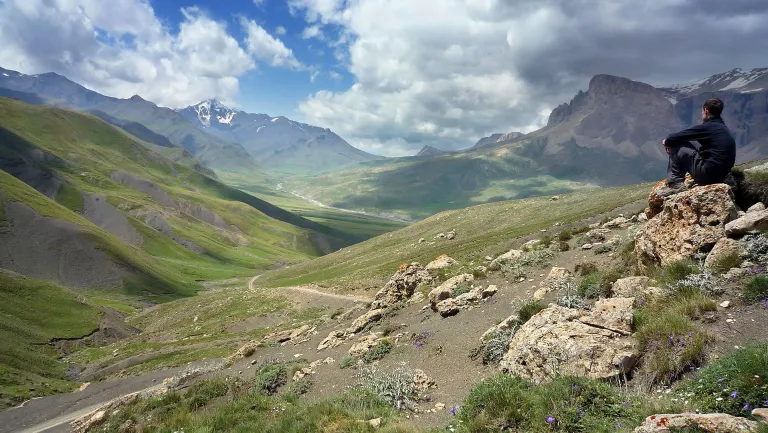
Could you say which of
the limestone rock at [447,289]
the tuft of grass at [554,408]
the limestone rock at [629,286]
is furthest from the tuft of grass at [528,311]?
the limestone rock at [447,289]

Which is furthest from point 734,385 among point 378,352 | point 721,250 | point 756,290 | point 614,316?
point 378,352

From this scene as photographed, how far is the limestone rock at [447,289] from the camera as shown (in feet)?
70.2

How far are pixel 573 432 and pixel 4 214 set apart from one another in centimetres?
16443

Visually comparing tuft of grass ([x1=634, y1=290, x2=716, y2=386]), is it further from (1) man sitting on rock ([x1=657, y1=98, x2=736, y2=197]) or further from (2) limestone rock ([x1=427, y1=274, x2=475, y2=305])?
(2) limestone rock ([x1=427, y1=274, x2=475, y2=305])

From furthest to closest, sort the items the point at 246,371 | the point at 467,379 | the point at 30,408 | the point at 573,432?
the point at 30,408
the point at 246,371
the point at 467,379
the point at 573,432

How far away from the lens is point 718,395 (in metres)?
5.61

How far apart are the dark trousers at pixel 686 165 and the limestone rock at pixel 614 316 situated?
5.28 meters

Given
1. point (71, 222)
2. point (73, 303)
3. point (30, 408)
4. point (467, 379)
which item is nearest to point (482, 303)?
point (467, 379)

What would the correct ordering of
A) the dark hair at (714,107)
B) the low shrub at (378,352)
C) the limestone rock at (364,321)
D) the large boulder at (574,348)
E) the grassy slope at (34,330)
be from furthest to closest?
the grassy slope at (34,330)
the limestone rock at (364,321)
the low shrub at (378,352)
the dark hair at (714,107)
the large boulder at (574,348)

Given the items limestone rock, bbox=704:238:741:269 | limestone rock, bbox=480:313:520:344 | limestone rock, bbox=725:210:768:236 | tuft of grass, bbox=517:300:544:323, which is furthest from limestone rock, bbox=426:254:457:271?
limestone rock, bbox=725:210:768:236

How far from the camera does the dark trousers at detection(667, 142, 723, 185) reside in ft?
39.8

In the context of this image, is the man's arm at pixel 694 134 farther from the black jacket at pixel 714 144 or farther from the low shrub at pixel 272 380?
the low shrub at pixel 272 380

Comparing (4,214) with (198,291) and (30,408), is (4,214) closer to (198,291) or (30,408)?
(198,291)

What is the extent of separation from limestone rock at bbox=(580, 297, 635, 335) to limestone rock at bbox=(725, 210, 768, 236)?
144 inches
